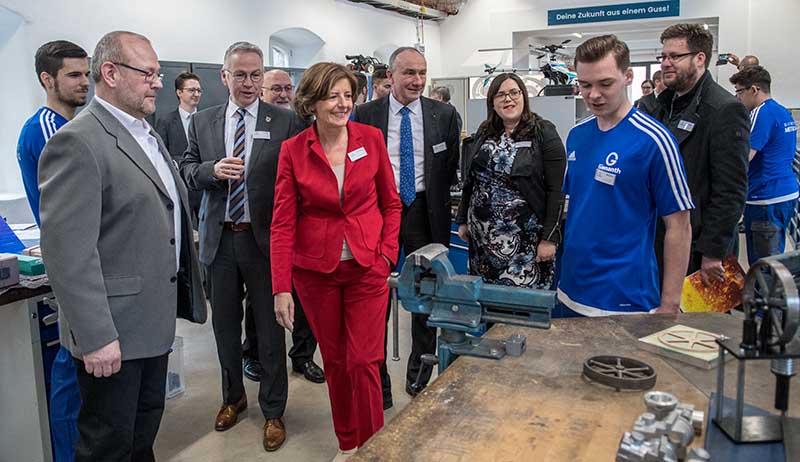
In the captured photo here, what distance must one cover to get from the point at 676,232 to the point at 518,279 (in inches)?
41.6

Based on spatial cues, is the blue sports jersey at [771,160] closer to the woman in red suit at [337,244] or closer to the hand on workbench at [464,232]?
the hand on workbench at [464,232]

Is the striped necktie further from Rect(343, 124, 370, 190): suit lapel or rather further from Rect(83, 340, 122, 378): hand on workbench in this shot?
Rect(83, 340, 122, 378): hand on workbench

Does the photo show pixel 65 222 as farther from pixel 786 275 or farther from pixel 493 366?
pixel 786 275

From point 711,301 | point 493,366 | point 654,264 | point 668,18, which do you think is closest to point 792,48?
point 668,18

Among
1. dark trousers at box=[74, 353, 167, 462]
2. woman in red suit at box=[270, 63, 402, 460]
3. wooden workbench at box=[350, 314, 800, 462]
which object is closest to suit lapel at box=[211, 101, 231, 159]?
woman in red suit at box=[270, 63, 402, 460]

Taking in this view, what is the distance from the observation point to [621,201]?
6.52 feet

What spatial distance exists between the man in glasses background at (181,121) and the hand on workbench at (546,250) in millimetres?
2271

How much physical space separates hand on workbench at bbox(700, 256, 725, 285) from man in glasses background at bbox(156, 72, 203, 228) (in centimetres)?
292

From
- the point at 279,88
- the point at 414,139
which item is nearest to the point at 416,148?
the point at 414,139

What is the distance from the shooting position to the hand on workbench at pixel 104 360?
1.77 m

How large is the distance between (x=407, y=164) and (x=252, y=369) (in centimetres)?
145

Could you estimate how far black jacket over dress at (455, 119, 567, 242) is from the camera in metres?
2.90

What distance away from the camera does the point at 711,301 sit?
278 cm

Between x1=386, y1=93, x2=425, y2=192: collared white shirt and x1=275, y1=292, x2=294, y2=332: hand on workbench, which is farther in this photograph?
x1=386, y1=93, x2=425, y2=192: collared white shirt
